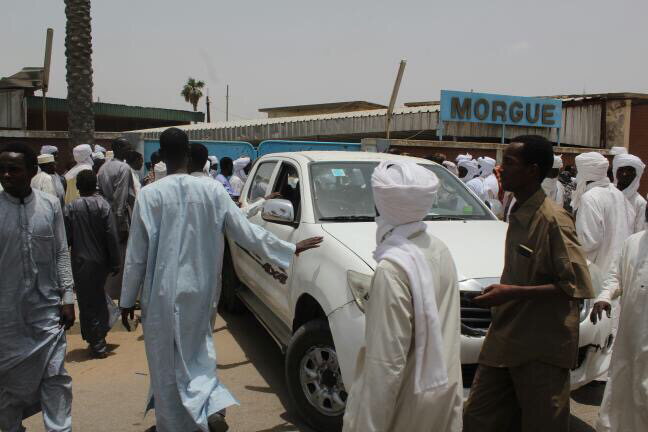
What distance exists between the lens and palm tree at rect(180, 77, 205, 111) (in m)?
54.6

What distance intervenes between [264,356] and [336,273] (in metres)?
2.20

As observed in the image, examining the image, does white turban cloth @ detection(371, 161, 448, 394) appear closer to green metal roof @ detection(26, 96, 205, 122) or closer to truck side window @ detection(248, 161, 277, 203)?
truck side window @ detection(248, 161, 277, 203)

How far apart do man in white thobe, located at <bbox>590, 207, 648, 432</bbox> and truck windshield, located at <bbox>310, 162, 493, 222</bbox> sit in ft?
5.38

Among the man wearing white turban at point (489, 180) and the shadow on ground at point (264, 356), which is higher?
the man wearing white turban at point (489, 180)

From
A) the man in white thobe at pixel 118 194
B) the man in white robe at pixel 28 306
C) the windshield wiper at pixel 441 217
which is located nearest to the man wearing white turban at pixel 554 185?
the windshield wiper at pixel 441 217

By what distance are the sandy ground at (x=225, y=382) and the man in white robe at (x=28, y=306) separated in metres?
0.73

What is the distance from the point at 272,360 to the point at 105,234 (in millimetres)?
2014

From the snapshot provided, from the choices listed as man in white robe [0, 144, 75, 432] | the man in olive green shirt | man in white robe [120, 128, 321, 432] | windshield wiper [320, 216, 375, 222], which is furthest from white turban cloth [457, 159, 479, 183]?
man in white robe [0, 144, 75, 432]

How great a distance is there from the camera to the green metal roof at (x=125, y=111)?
822 inches

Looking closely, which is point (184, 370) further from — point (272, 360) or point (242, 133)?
point (242, 133)

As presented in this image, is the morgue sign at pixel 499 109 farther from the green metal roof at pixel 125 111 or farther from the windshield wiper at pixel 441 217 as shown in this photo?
the green metal roof at pixel 125 111

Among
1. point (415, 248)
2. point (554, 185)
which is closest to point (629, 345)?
point (415, 248)

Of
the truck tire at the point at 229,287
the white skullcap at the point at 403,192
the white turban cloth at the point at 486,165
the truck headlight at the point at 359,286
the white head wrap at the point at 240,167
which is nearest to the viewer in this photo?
the white skullcap at the point at 403,192

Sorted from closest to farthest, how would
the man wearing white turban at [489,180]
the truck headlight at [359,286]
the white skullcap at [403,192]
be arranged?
1. the white skullcap at [403,192]
2. the truck headlight at [359,286]
3. the man wearing white turban at [489,180]
